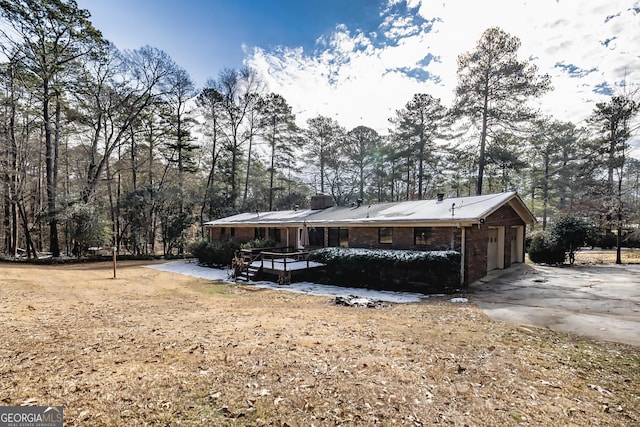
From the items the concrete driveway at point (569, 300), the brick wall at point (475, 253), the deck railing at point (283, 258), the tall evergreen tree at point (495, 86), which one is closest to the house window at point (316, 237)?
the deck railing at point (283, 258)

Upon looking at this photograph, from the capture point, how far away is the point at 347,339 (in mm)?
5020

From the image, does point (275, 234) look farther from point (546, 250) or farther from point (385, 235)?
point (546, 250)

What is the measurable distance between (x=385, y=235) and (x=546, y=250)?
32.1 ft

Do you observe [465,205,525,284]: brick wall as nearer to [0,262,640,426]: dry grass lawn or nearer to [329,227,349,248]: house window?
[0,262,640,426]: dry grass lawn

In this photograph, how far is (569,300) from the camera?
804 cm

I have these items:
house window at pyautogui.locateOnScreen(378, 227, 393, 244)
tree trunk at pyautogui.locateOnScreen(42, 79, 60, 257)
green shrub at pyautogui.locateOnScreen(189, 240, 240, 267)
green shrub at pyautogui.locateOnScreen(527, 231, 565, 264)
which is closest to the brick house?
house window at pyautogui.locateOnScreen(378, 227, 393, 244)

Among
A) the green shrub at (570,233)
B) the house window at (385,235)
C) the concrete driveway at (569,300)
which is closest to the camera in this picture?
the concrete driveway at (569,300)

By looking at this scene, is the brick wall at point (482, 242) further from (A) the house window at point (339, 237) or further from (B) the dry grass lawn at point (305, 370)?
(A) the house window at point (339, 237)

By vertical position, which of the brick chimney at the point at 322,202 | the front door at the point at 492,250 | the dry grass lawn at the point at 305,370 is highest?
the brick chimney at the point at 322,202

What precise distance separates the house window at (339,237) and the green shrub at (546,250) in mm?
10762

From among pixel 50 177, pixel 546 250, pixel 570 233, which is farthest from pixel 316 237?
pixel 50 177

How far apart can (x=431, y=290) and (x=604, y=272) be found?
29.8ft

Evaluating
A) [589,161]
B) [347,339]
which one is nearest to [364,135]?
[589,161]

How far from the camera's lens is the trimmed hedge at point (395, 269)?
9.88m
